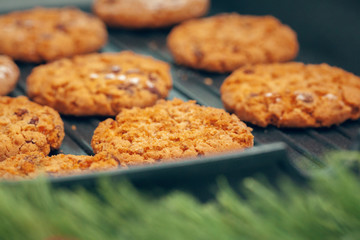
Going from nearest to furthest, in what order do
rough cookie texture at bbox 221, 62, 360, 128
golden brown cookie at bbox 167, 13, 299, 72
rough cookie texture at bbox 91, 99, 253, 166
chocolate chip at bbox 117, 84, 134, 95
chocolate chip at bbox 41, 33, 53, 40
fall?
rough cookie texture at bbox 91, 99, 253, 166, rough cookie texture at bbox 221, 62, 360, 128, chocolate chip at bbox 117, 84, 134, 95, golden brown cookie at bbox 167, 13, 299, 72, chocolate chip at bbox 41, 33, 53, 40

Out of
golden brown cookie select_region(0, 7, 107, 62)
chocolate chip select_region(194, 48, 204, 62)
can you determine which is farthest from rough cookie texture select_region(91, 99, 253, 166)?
golden brown cookie select_region(0, 7, 107, 62)

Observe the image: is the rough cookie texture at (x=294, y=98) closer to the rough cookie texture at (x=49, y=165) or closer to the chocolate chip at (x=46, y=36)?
the rough cookie texture at (x=49, y=165)

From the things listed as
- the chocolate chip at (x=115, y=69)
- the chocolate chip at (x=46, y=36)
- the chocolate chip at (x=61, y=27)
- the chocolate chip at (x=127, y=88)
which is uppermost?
the chocolate chip at (x=115, y=69)

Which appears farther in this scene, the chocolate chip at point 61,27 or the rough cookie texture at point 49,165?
the chocolate chip at point 61,27

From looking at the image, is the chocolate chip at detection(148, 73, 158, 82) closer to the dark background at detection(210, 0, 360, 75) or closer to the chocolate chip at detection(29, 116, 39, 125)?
the chocolate chip at detection(29, 116, 39, 125)

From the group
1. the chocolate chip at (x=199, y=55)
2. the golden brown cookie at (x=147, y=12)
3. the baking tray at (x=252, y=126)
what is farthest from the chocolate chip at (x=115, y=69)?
the golden brown cookie at (x=147, y=12)

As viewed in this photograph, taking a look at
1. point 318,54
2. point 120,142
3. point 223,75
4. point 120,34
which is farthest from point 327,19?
point 120,142

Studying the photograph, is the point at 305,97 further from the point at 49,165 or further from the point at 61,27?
the point at 61,27
